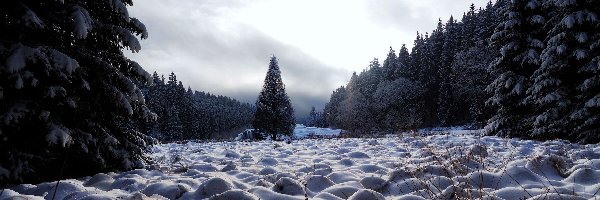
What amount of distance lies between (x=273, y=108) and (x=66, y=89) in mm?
30701

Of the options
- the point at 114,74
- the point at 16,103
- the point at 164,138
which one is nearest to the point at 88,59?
the point at 114,74

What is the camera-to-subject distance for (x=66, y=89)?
19.7 ft

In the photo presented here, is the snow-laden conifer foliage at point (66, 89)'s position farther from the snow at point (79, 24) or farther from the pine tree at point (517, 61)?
the pine tree at point (517, 61)

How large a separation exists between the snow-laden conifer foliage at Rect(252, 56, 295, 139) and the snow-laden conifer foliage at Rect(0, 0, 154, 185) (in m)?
28.6

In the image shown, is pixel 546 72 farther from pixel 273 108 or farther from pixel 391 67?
pixel 391 67

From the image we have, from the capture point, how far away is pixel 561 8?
45.9 feet

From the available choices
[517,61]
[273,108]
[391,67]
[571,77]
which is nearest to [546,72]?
[571,77]

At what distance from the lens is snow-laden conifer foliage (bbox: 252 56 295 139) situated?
118ft

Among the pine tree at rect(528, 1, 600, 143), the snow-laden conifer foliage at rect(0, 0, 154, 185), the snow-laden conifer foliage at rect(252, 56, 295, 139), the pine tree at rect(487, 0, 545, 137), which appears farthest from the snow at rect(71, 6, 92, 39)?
the snow-laden conifer foliage at rect(252, 56, 295, 139)

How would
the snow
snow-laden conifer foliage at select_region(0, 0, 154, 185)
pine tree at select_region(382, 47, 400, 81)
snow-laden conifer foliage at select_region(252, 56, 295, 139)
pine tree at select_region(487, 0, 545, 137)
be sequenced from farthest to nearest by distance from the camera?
pine tree at select_region(382, 47, 400, 81)
snow-laden conifer foliage at select_region(252, 56, 295, 139)
pine tree at select_region(487, 0, 545, 137)
the snow
snow-laden conifer foliage at select_region(0, 0, 154, 185)

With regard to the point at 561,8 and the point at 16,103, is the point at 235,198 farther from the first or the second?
the point at 561,8

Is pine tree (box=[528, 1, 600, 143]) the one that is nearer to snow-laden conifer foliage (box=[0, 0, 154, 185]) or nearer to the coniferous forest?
the coniferous forest

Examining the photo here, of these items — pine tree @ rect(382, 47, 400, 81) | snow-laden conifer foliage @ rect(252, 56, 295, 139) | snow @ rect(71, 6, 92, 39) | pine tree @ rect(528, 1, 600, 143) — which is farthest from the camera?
pine tree @ rect(382, 47, 400, 81)

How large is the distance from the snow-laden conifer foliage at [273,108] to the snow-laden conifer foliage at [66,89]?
28602 millimetres
